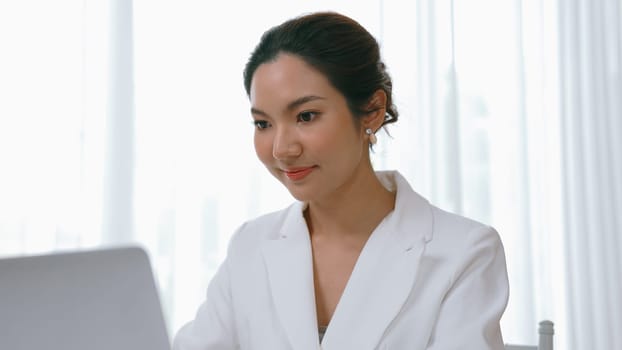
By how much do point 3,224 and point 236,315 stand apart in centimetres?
188

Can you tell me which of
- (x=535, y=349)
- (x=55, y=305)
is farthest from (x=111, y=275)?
(x=535, y=349)

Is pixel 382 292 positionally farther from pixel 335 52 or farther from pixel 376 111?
pixel 335 52

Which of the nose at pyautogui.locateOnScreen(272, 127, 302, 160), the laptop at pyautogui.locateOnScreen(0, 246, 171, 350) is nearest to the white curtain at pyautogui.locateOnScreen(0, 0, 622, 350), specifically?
the nose at pyautogui.locateOnScreen(272, 127, 302, 160)

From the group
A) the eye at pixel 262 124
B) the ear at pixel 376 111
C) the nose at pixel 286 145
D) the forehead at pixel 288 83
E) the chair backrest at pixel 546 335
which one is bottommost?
the chair backrest at pixel 546 335

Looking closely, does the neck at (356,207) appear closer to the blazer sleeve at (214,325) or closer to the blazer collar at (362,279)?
the blazer collar at (362,279)

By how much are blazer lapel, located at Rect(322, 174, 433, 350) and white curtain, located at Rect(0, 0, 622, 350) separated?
1590 millimetres

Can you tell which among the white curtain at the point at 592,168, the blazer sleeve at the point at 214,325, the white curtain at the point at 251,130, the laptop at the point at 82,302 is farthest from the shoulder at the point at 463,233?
the white curtain at the point at 592,168

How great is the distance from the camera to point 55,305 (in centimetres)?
68

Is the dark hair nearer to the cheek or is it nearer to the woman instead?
the woman

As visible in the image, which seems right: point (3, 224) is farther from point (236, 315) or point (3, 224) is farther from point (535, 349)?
point (535, 349)

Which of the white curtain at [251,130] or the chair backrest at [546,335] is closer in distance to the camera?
the chair backrest at [546,335]

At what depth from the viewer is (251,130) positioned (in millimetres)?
3250

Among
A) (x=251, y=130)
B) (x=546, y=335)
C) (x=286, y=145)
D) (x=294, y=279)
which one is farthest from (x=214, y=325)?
(x=251, y=130)

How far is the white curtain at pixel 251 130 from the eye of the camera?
10.2 feet
